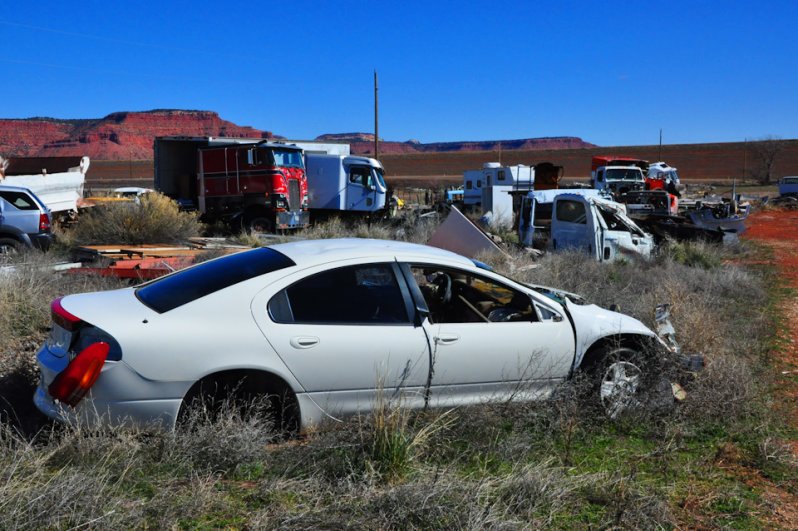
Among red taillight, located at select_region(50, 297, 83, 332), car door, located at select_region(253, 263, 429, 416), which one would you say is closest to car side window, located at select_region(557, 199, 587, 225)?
car door, located at select_region(253, 263, 429, 416)

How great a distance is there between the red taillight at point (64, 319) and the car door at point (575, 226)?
10.7 metres

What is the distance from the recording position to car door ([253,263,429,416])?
4805 millimetres

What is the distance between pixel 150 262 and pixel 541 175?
749 inches

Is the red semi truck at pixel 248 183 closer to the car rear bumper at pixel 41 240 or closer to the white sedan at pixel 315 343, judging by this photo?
the car rear bumper at pixel 41 240

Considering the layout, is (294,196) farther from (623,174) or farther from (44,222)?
(623,174)

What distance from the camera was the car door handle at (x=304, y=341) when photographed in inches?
188

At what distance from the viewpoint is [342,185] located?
84.9 feet

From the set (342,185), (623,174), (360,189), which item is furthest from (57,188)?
(623,174)

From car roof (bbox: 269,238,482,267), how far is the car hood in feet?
3.10

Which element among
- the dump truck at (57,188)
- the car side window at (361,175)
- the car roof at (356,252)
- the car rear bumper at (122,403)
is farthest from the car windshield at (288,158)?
the car rear bumper at (122,403)

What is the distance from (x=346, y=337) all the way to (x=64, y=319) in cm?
180

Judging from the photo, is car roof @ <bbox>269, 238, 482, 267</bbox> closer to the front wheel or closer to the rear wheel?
the rear wheel

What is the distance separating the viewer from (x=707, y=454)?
5016 mm

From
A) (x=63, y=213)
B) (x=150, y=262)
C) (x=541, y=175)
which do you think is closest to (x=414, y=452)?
(x=150, y=262)
